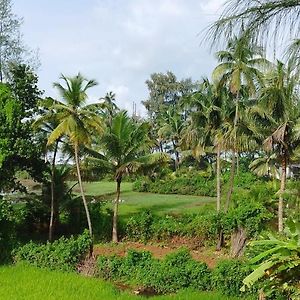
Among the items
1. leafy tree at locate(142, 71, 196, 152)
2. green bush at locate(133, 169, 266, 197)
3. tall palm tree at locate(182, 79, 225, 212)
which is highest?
leafy tree at locate(142, 71, 196, 152)

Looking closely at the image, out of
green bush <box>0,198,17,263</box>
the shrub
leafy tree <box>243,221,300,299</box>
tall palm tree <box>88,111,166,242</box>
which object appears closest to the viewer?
leafy tree <box>243,221,300,299</box>

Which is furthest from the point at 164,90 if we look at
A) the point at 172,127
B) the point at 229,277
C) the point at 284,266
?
the point at 284,266

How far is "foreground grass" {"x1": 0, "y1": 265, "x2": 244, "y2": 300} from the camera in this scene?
8.61m

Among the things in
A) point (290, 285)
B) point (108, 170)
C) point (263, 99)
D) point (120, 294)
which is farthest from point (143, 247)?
point (263, 99)

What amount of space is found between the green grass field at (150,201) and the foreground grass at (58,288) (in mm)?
6335

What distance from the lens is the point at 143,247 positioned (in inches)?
528

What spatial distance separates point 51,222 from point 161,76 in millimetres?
28421

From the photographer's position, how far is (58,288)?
9102 millimetres

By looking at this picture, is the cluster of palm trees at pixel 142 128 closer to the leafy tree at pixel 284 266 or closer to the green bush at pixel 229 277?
the green bush at pixel 229 277

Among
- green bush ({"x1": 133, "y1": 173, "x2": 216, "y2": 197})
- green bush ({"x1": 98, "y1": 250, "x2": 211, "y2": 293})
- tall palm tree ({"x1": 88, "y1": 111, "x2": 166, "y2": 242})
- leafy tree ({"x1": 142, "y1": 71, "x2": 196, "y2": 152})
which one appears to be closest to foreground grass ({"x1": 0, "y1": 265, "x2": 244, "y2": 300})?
green bush ({"x1": 98, "y1": 250, "x2": 211, "y2": 293})

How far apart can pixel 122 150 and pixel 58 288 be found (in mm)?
5403

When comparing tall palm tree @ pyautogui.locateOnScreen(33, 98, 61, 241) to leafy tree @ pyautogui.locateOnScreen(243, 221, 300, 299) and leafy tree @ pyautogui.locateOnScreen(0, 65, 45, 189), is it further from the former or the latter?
leafy tree @ pyautogui.locateOnScreen(243, 221, 300, 299)

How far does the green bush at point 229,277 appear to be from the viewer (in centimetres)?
910

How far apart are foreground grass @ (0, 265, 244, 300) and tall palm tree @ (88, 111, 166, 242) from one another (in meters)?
3.95
